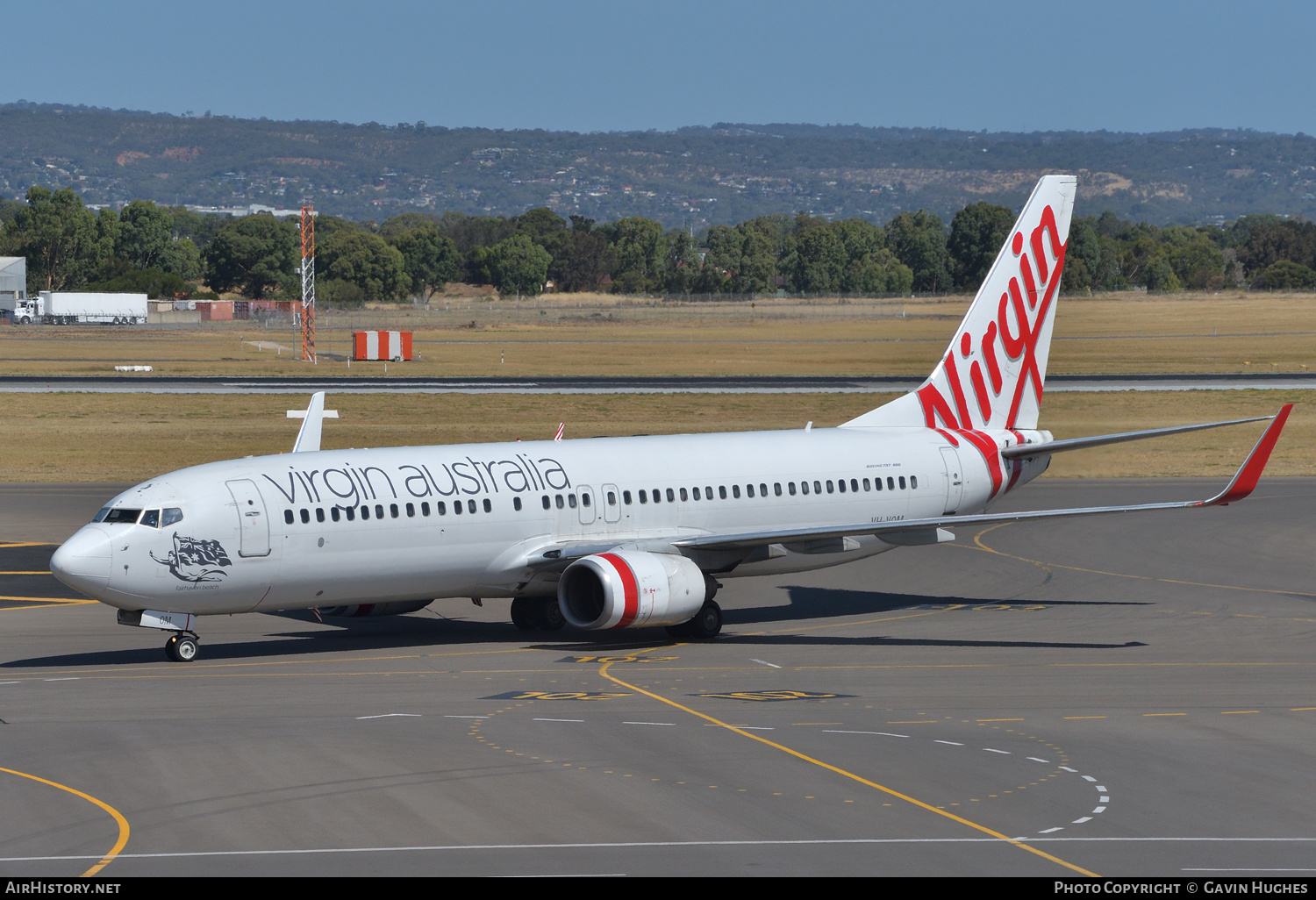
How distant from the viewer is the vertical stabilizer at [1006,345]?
4181 cm

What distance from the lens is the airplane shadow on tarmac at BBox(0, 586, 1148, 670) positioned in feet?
108

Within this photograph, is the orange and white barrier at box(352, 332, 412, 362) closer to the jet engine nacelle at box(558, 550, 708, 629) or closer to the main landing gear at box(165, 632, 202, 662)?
the jet engine nacelle at box(558, 550, 708, 629)

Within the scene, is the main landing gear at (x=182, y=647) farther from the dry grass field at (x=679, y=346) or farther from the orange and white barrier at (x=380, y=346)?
the orange and white barrier at (x=380, y=346)

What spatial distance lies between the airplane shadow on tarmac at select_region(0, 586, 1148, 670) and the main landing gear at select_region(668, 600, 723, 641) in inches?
13.4

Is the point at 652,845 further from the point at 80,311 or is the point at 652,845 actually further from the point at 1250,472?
the point at 80,311

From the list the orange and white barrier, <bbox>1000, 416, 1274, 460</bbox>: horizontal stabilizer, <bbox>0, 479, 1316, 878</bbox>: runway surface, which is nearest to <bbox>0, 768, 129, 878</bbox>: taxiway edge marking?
<bbox>0, 479, 1316, 878</bbox>: runway surface

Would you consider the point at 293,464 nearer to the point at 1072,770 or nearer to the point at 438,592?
the point at 438,592

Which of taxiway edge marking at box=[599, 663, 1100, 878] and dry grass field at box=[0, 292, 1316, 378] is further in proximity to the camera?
dry grass field at box=[0, 292, 1316, 378]

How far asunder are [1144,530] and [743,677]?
25101 mm

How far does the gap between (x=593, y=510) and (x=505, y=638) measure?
140 inches

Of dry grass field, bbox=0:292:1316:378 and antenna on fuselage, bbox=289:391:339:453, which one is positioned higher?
dry grass field, bbox=0:292:1316:378

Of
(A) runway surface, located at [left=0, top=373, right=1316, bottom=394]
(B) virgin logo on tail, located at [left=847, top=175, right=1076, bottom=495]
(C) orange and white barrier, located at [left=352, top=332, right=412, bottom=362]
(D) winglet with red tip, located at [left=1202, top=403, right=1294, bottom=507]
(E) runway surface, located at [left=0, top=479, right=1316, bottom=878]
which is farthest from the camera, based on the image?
(C) orange and white barrier, located at [left=352, top=332, right=412, bottom=362]

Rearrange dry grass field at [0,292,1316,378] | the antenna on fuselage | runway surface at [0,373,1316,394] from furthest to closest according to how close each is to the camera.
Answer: dry grass field at [0,292,1316,378]
runway surface at [0,373,1316,394]
the antenna on fuselage

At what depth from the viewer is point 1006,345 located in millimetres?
42406
